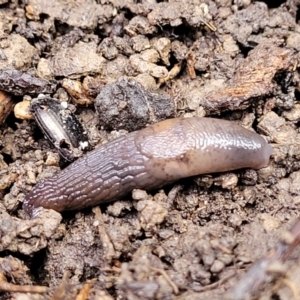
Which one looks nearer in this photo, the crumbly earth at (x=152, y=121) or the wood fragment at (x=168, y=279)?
the wood fragment at (x=168, y=279)

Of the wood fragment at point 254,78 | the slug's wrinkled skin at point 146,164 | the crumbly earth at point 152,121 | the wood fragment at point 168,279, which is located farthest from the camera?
the wood fragment at point 254,78

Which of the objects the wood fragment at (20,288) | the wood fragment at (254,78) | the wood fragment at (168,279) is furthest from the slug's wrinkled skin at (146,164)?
the wood fragment at (168,279)

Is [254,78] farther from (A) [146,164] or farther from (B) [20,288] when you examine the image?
(B) [20,288]

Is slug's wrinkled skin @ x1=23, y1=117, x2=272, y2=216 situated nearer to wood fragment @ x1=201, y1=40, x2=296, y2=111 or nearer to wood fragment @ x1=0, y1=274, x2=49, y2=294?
wood fragment @ x1=201, y1=40, x2=296, y2=111

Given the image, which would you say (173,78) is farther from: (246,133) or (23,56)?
(23,56)

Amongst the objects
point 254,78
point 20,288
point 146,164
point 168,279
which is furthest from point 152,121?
point 20,288

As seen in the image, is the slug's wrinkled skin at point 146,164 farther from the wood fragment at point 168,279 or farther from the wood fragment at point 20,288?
the wood fragment at point 168,279
